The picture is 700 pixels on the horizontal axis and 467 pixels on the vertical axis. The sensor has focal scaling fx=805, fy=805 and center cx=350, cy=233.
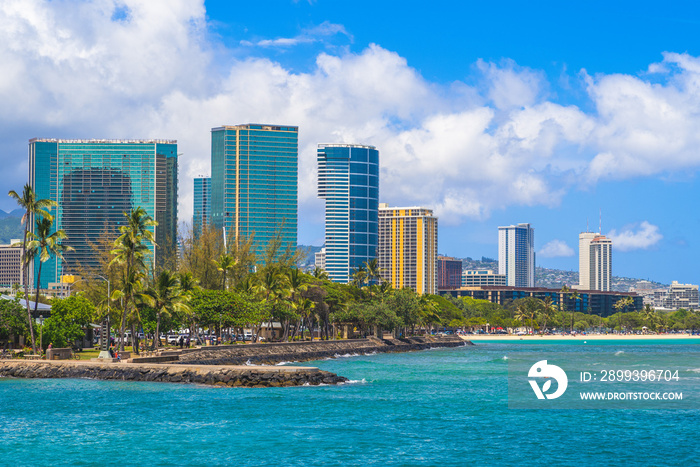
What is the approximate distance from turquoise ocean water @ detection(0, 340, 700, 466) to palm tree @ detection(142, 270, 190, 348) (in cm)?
1679

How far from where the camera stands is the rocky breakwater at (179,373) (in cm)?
5694

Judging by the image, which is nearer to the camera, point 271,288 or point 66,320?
point 66,320

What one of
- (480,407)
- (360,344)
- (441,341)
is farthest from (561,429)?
(441,341)

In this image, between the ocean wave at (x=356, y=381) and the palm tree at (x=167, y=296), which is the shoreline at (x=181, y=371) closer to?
the ocean wave at (x=356, y=381)

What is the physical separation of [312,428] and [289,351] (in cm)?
5163

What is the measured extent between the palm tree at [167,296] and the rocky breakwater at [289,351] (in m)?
4.40

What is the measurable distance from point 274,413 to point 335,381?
15279 millimetres

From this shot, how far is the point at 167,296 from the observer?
7500 cm

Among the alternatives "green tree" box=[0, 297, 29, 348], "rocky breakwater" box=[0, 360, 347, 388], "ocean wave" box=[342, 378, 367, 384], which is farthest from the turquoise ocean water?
"green tree" box=[0, 297, 29, 348]

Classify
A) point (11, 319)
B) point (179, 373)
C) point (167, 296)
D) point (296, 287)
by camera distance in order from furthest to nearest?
point (296, 287) < point (167, 296) < point (11, 319) < point (179, 373)

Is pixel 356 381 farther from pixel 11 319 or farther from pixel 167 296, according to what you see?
pixel 11 319

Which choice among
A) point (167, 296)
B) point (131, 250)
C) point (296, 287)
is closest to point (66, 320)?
point (167, 296)

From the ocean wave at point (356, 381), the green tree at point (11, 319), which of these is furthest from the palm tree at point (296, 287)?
the ocean wave at point (356, 381)

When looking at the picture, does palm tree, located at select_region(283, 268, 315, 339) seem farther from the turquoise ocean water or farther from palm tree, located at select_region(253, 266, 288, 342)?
the turquoise ocean water
